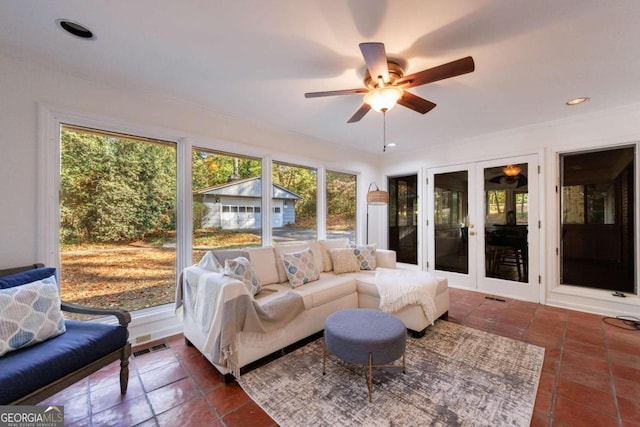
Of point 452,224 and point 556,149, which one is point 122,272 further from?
point 556,149

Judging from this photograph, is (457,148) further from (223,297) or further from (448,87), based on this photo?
(223,297)

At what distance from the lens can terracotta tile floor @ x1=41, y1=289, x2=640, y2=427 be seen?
164 centimetres

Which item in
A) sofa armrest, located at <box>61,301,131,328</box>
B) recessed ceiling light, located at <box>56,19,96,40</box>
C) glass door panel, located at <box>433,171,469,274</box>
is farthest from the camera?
glass door panel, located at <box>433,171,469,274</box>

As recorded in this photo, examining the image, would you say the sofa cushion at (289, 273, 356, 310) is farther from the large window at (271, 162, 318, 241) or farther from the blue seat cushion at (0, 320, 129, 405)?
the blue seat cushion at (0, 320, 129, 405)

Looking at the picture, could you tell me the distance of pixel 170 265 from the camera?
9.91 feet

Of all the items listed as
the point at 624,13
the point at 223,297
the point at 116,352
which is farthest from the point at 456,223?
the point at 116,352

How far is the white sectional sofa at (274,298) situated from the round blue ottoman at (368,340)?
0.51 m

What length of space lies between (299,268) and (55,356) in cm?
199

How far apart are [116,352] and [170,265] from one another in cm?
129

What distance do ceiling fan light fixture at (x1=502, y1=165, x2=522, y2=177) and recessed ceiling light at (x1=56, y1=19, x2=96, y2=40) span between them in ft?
16.6

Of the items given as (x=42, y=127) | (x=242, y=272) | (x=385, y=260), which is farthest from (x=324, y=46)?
(x=385, y=260)

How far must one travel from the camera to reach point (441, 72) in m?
1.78

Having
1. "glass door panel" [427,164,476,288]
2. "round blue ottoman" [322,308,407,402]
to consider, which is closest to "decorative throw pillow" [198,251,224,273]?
"round blue ottoman" [322,308,407,402]

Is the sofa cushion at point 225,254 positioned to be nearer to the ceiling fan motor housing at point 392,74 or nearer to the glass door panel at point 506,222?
the ceiling fan motor housing at point 392,74
